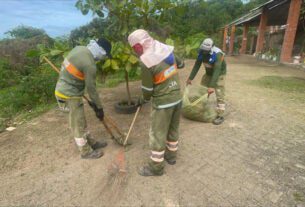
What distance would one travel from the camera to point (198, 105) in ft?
12.4

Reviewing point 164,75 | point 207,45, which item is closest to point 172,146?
point 164,75

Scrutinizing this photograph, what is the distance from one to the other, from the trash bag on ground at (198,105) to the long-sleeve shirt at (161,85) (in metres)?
1.50

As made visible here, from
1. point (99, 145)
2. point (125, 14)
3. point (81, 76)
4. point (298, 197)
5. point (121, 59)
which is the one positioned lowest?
point (298, 197)

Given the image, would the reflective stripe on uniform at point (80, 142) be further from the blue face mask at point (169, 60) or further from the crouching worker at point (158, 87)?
the blue face mask at point (169, 60)

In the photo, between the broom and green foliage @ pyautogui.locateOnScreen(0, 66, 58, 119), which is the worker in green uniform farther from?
green foliage @ pyautogui.locateOnScreen(0, 66, 58, 119)

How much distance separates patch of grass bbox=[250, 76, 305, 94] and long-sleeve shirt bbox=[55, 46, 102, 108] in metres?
5.53

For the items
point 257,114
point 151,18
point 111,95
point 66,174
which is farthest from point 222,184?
point 111,95

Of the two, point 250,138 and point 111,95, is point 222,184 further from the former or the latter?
point 111,95

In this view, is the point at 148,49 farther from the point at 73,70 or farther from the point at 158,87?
the point at 73,70

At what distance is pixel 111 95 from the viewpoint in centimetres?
571

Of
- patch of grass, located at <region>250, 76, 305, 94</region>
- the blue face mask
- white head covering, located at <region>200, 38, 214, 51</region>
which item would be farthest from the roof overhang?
the blue face mask

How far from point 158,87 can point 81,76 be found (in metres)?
1.01

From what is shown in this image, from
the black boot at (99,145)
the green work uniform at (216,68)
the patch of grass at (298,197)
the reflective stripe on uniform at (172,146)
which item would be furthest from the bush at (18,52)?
the patch of grass at (298,197)

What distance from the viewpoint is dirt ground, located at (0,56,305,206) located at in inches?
87.5
